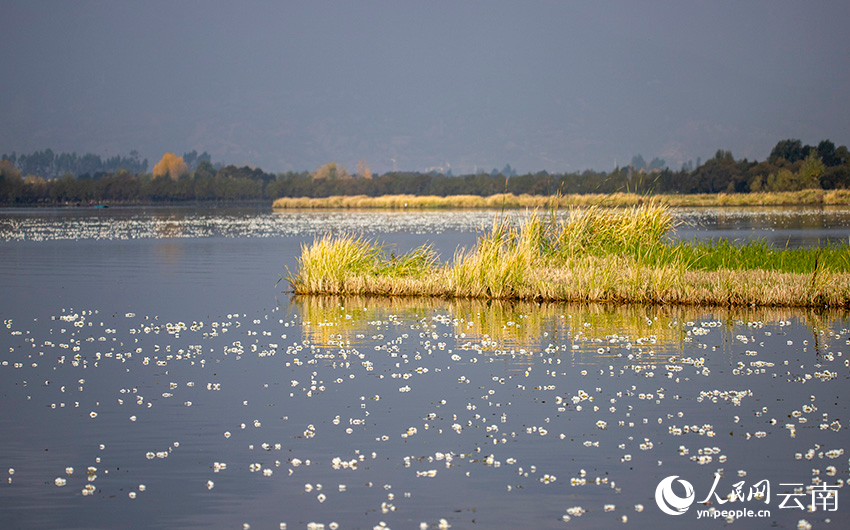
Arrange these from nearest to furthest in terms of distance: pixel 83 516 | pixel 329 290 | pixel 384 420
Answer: pixel 83 516 < pixel 384 420 < pixel 329 290

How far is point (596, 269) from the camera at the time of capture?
86.8 ft

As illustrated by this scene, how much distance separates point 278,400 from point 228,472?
345 cm

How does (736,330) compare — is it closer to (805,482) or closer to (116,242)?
(805,482)

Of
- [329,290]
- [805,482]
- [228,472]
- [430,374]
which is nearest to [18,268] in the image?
[329,290]

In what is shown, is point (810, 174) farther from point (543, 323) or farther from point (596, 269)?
point (543, 323)

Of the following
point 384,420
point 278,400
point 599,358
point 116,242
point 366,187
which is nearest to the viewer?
point 384,420

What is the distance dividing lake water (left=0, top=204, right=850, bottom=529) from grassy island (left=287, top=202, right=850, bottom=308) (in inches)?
47.4

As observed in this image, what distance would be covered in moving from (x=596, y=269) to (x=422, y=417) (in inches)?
568

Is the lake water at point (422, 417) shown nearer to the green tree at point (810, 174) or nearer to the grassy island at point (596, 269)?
the grassy island at point (596, 269)

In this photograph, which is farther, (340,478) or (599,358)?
(599,358)

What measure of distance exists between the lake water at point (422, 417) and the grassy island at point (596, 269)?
1203 mm

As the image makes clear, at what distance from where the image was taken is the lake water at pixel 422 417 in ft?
31.5

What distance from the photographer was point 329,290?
1110 inches

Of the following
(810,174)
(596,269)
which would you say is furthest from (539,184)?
(596,269)
